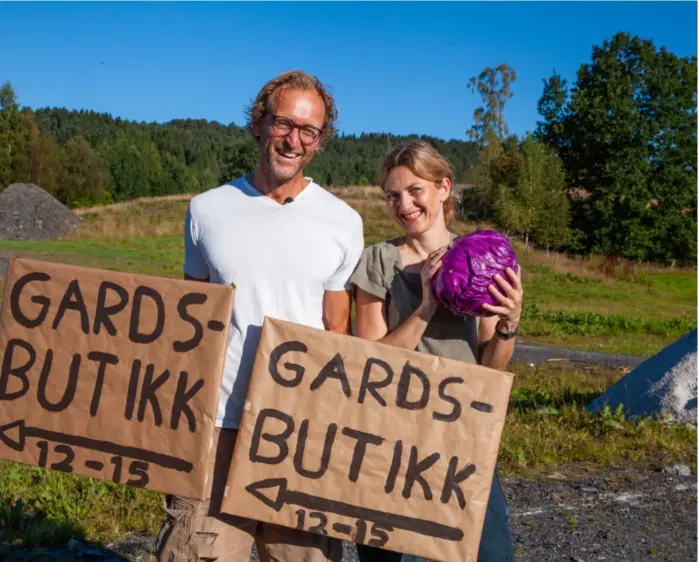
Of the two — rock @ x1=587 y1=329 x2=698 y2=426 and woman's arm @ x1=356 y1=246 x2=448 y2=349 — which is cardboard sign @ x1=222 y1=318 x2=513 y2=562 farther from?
rock @ x1=587 y1=329 x2=698 y2=426

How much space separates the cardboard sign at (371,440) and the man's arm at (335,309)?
0.26m

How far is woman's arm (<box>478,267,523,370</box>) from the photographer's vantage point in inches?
118

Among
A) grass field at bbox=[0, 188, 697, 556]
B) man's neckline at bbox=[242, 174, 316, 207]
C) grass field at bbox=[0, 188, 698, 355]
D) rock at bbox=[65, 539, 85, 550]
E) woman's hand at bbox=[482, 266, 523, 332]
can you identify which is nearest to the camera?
woman's hand at bbox=[482, 266, 523, 332]

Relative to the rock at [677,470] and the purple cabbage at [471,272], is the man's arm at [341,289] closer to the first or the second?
the purple cabbage at [471,272]

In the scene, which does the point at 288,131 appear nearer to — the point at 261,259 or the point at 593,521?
the point at 261,259

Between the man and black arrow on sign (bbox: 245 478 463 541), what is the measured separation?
0.21 m

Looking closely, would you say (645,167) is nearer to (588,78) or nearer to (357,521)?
(588,78)

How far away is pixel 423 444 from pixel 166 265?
25.3 meters

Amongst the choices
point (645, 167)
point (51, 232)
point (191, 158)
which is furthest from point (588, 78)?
point (191, 158)

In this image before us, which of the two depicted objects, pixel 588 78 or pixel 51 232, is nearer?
pixel 51 232

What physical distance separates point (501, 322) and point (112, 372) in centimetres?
144

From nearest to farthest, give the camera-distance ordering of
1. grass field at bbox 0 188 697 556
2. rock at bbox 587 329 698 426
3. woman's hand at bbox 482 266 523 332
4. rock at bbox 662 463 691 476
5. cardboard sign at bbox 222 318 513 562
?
1. cardboard sign at bbox 222 318 513 562
2. woman's hand at bbox 482 266 523 332
3. grass field at bbox 0 188 697 556
4. rock at bbox 662 463 691 476
5. rock at bbox 587 329 698 426

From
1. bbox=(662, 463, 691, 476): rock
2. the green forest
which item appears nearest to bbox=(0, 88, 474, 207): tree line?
the green forest

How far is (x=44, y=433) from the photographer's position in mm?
3010
